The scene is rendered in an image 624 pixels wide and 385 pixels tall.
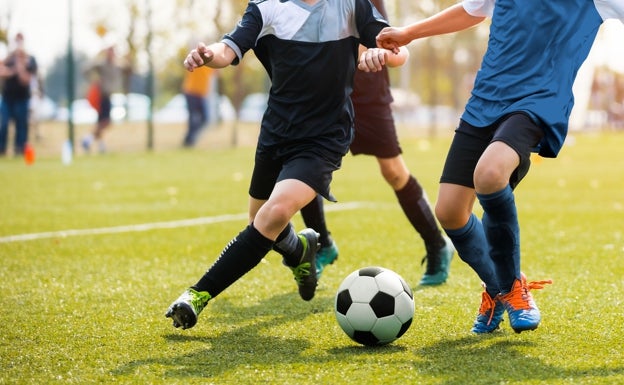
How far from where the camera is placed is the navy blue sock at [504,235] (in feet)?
13.8

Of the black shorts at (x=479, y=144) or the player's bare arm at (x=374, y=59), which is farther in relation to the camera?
the player's bare arm at (x=374, y=59)

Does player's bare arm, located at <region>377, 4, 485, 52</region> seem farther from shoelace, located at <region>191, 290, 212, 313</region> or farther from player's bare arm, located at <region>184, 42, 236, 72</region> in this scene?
shoelace, located at <region>191, 290, 212, 313</region>

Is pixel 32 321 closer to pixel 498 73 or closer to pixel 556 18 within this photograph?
pixel 498 73

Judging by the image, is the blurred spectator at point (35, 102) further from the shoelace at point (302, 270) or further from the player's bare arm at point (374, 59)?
the player's bare arm at point (374, 59)

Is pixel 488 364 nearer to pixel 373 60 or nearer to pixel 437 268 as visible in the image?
pixel 373 60

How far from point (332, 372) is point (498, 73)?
1.50 meters

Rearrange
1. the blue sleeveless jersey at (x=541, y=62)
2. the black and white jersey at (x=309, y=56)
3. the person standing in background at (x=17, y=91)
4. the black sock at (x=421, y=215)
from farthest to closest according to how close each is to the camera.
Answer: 1. the person standing in background at (x=17, y=91)
2. the black sock at (x=421, y=215)
3. the black and white jersey at (x=309, y=56)
4. the blue sleeveless jersey at (x=541, y=62)

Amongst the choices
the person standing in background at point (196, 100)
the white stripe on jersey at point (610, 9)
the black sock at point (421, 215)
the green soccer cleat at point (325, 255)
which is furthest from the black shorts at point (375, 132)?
the person standing in background at point (196, 100)

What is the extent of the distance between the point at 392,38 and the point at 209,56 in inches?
34.2

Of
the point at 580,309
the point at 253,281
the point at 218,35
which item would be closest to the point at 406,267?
the point at 253,281

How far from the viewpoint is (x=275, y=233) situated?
4473 millimetres

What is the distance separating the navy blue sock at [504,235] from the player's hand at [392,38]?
0.89 metres

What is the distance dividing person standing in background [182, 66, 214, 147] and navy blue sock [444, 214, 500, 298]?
16849mm

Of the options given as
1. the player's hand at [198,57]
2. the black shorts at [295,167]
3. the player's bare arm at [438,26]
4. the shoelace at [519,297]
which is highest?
the player's bare arm at [438,26]
